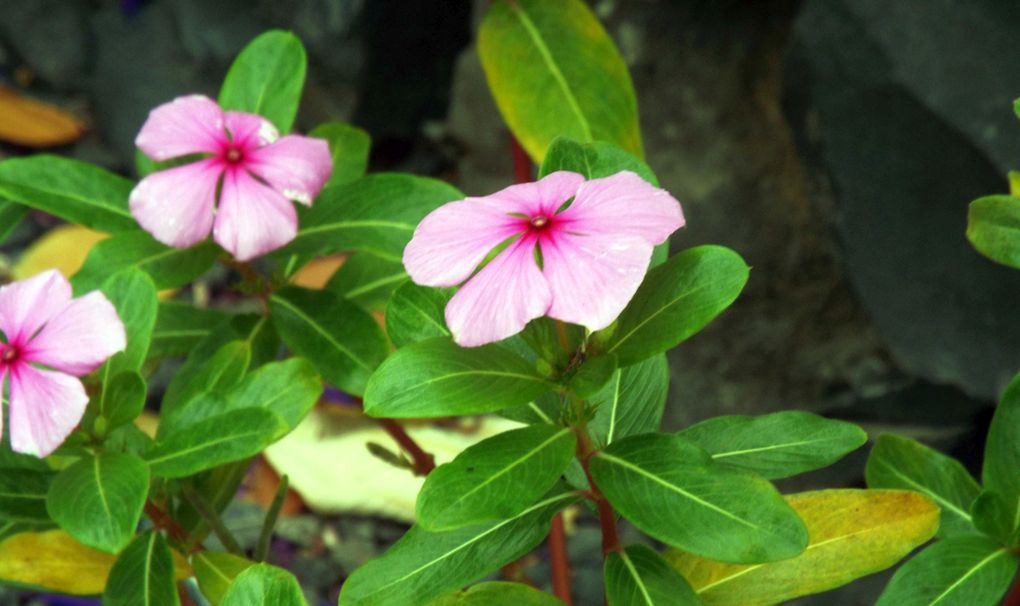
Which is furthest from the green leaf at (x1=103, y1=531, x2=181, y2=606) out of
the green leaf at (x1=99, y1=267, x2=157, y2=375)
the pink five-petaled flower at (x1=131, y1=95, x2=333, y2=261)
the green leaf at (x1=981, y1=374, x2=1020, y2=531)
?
the green leaf at (x1=981, y1=374, x2=1020, y2=531)

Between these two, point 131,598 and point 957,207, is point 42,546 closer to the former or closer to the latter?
point 131,598

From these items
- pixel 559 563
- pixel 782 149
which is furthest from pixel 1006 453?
pixel 782 149

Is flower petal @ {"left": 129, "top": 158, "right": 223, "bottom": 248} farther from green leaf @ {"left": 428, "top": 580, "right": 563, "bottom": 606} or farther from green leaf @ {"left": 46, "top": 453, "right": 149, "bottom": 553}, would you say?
green leaf @ {"left": 428, "top": 580, "right": 563, "bottom": 606}

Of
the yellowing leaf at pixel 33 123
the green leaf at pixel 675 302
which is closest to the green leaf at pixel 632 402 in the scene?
the green leaf at pixel 675 302

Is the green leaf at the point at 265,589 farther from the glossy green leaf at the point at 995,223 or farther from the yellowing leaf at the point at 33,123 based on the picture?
the yellowing leaf at the point at 33,123

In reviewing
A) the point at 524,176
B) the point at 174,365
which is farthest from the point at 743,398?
the point at 174,365
